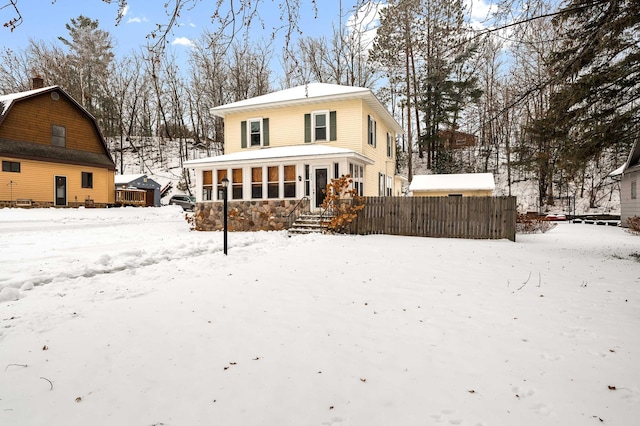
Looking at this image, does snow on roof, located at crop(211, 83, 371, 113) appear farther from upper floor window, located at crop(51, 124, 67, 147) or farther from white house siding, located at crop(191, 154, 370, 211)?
upper floor window, located at crop(51, 124, 67, 147)

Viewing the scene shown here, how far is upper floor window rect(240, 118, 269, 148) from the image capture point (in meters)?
18.5

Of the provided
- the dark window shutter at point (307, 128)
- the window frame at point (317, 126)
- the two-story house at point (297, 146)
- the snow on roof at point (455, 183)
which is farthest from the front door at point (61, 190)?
the snow on roof at point (455, 183)

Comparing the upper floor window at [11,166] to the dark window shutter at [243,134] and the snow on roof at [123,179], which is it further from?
the dark window shutter at [243,134]

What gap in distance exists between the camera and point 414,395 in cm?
251

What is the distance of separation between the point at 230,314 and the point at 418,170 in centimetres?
3371

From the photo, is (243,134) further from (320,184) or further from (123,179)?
(123,179)

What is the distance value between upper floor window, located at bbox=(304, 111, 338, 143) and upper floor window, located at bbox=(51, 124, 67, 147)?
18401 mm

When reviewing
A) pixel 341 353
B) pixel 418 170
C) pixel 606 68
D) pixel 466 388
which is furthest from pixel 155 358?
pixel 418 170

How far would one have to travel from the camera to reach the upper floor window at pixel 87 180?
2470 centimetres

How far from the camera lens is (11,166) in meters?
20.6

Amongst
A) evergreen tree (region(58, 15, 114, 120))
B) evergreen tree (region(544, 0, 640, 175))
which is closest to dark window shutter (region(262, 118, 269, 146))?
evergreen tree (region(544, 0, 640, 175))

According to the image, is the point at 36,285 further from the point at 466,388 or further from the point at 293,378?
Answer: the point at 466,388

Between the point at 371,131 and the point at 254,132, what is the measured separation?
6.48 m

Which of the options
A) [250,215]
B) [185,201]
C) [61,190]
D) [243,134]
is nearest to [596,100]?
[250,215]
